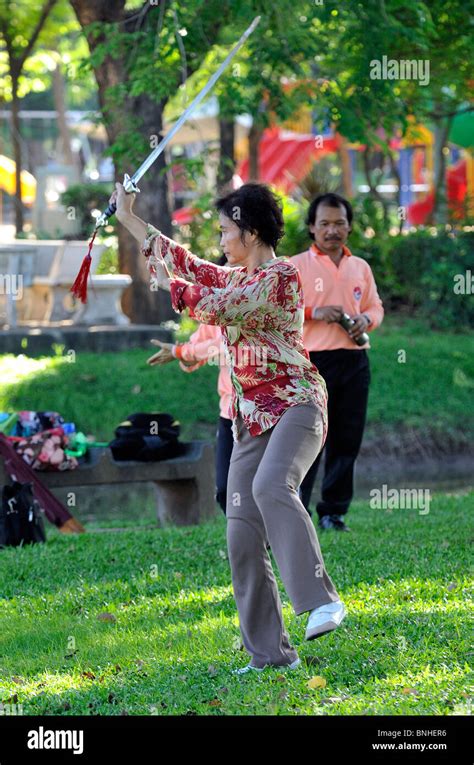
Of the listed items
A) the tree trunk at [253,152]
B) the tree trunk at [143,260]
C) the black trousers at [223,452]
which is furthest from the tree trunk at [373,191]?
the black trousers at [223,452]

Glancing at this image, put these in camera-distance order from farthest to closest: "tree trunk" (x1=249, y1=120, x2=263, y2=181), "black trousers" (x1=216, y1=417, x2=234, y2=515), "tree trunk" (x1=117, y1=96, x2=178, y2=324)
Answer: "tree trunk" (x1=249, y1=120, x2=263, y2=181) → "tree trunk" (x1=117, y1=96, x2=178, y2=324) → "black trousers" (x1=216, y1=417, x2=234, y2=515)

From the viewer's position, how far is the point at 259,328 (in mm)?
4883

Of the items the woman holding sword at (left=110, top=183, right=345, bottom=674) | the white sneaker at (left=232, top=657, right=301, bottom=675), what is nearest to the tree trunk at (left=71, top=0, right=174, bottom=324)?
the woman holding sword at (left=110, top=183, right=345, bottom=674)

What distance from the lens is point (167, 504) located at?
9602 mm

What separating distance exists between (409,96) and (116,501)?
17.9 ft

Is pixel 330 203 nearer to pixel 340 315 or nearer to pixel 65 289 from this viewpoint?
pixel 340 315

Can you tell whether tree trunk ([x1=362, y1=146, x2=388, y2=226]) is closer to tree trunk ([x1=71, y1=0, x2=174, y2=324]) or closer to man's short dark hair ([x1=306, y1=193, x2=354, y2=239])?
tree trunk ([x1=71, y1=0, x2=174, y2=324])

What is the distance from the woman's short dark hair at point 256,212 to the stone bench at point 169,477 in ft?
12.4

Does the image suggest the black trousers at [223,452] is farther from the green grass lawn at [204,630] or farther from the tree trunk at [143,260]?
the tree trunk at [143,260]

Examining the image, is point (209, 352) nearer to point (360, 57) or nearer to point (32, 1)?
point (360, 57)

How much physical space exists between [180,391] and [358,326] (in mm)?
7056

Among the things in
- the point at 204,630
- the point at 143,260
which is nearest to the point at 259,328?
the point at 204,630

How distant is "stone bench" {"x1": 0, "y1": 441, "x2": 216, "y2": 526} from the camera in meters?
→ 8.83

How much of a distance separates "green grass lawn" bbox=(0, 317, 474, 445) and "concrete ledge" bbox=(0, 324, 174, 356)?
0.16 m
